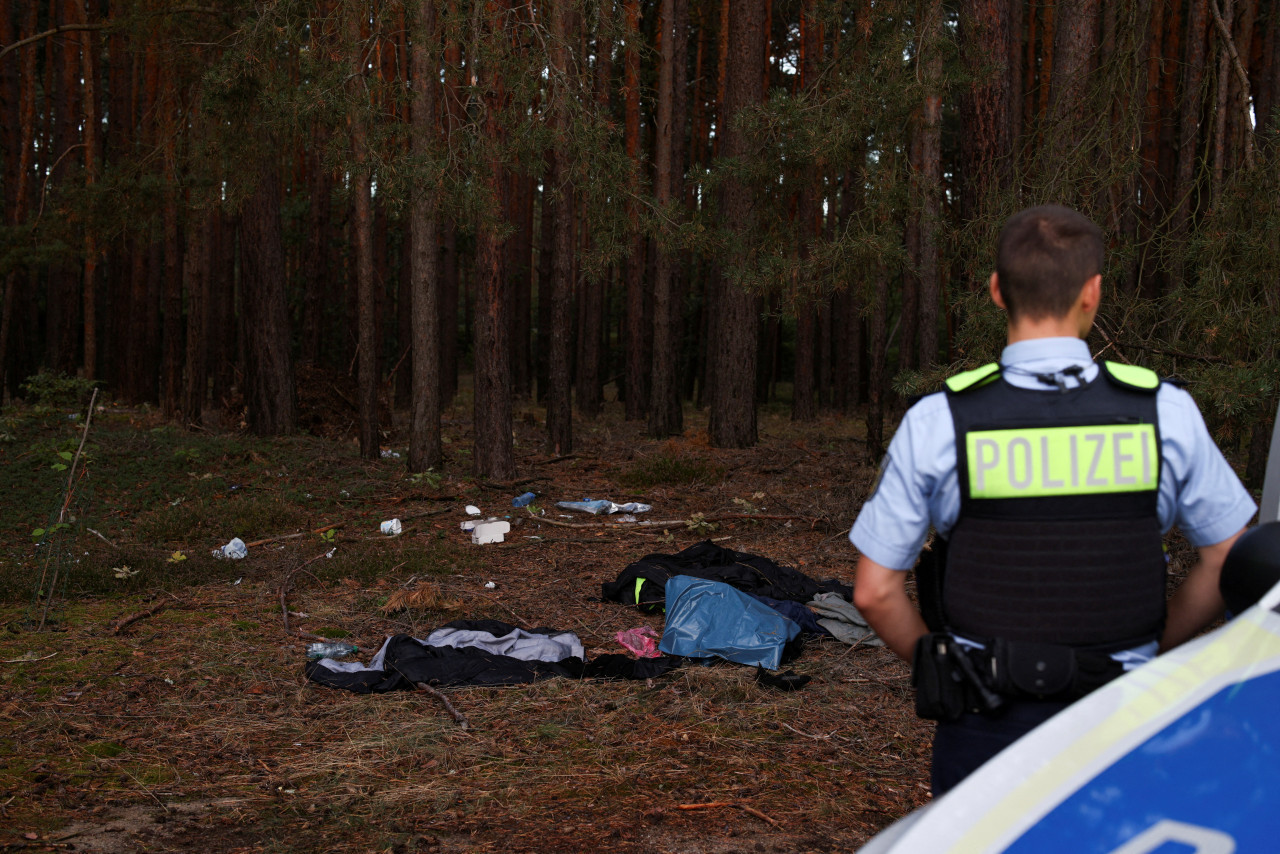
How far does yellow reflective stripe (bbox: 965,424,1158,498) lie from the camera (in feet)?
6.22

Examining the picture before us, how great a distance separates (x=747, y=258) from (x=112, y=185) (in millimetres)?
9220

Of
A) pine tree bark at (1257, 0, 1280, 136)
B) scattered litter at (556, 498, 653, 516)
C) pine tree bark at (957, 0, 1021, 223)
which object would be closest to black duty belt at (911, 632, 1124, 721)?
pine tree bark at (957, 0, 1021, 223)

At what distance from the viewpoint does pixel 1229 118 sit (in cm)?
1402

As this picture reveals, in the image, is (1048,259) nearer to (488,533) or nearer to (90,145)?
(488,533)

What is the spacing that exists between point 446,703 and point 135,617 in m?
2.75

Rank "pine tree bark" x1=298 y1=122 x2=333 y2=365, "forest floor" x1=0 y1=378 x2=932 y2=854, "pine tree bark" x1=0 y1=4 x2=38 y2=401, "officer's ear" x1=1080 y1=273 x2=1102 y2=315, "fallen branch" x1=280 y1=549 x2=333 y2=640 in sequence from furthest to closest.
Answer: "pine tree bark" x1=0 y1=4 x2=38 y2=401
"pine tree bark" x1=298 y1=122 x2=333 y2=365
"fallen branch" x1=280 y1=549 x2=333 y2=640
"forest floor" x1=0 y1=378 x2=932 y2=854
"officer's ear" x1=1080 y1=273 x2=1102 y2=315

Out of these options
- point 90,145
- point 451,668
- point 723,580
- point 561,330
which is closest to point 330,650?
point 451,668

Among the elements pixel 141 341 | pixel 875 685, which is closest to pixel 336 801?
pixel 875 685

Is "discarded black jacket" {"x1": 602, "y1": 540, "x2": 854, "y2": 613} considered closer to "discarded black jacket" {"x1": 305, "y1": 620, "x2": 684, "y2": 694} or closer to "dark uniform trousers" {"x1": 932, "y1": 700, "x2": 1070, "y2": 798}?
"discarded black jacket" {"x1": 305, "y1": 620, "x2": 684, "y2": 694}

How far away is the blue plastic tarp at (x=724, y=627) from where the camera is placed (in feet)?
19.5

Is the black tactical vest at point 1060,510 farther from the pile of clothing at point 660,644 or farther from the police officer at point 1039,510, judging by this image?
the pile of clothing at point 660,644

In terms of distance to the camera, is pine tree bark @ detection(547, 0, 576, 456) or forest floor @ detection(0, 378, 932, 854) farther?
pine tree bark @ detection(547, 0, 576, 456)

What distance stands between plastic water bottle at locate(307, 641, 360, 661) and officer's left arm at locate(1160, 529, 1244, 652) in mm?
4989

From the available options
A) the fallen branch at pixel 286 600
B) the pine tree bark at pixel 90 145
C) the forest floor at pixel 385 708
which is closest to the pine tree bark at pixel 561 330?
the forest floor at pixel 385 708
